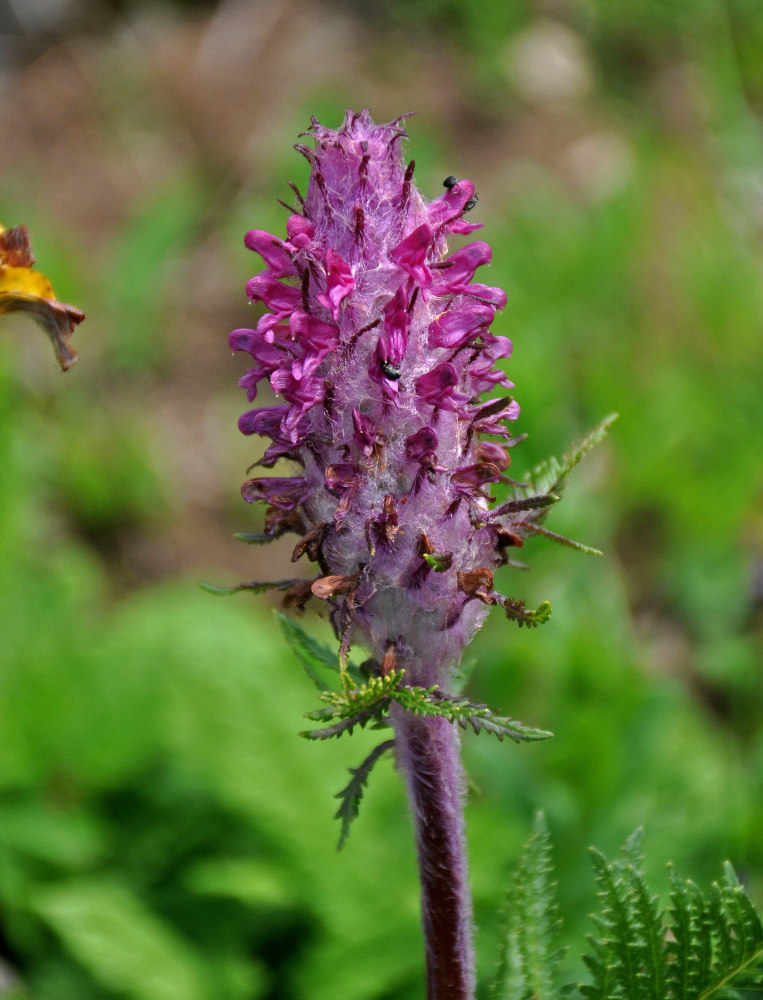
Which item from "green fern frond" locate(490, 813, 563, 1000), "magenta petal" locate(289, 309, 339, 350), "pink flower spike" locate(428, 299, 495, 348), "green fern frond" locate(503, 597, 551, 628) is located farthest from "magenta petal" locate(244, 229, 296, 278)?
"green fern frond" locate(490, 813, 563, 1000)

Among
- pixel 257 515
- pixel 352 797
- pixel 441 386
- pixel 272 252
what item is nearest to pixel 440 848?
pixel 352 797

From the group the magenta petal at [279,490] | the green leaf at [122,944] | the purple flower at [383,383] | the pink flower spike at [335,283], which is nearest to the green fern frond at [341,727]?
the purple flower at [383,383]

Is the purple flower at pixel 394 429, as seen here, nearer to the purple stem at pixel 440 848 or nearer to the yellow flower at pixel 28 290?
the purple stem at pixel 440 848

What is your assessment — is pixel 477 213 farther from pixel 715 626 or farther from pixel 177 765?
pixel 177 765

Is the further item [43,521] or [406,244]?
[43,521]

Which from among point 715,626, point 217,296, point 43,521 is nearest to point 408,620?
point 715,626

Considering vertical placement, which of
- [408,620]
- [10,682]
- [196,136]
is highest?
[196,136]

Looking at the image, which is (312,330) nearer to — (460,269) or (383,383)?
(383,383)
